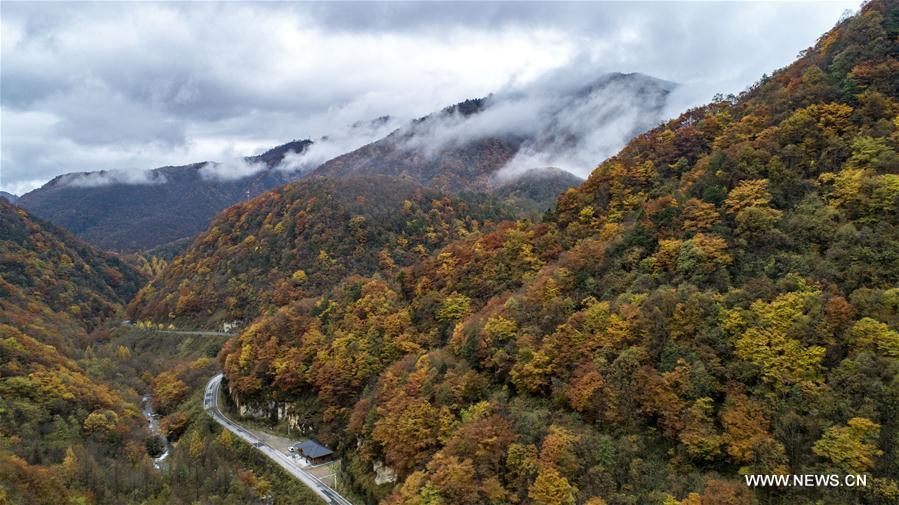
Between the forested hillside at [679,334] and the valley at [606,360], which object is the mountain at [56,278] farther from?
the forested hillside at [679,334]

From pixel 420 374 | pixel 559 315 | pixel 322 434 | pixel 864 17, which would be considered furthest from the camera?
pixel 322 434

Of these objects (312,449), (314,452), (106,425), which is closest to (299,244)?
(106,425)

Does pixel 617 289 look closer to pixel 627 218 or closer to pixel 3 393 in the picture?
pixel 627 218

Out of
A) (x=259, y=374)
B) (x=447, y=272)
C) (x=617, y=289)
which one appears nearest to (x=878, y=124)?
(x=617, y=289)

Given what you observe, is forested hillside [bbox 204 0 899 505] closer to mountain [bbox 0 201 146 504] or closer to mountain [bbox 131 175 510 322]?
mountain [bbox 0 201 146 504]

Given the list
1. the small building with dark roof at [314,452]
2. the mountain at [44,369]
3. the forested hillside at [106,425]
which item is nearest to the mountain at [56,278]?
the mountain at [44,369]

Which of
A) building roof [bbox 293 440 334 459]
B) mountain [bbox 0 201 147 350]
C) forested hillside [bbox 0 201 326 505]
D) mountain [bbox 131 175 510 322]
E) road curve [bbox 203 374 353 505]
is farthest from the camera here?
mountain [bbox 131 175 510 322]

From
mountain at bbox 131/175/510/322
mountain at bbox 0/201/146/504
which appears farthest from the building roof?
mountain at bbox 131/175/510/322
